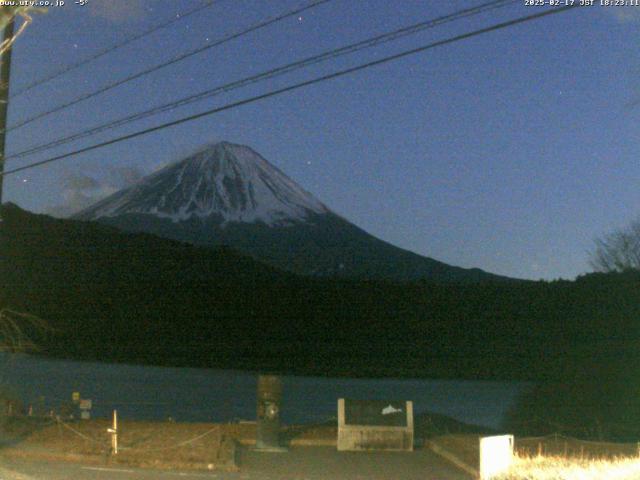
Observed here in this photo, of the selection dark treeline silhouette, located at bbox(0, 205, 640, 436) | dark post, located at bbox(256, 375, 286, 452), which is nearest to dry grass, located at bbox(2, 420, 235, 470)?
dark post, located at bbox(256, 375, 286, 452)

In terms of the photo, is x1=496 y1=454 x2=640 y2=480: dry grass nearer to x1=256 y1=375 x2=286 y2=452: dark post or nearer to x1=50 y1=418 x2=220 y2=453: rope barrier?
x1=256 y1=375 x2=286 y2=452: dark post


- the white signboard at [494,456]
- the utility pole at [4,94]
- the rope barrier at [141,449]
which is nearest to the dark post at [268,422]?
the rope barrier at [141,449]

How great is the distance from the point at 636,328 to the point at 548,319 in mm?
13285

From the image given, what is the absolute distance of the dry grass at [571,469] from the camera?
37.7 feet

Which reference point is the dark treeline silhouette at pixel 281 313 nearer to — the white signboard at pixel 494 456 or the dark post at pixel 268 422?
the dark post at pixel 268 422

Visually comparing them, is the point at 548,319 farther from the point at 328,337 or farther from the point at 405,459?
the point at 405,459

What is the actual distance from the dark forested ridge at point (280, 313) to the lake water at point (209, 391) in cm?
361

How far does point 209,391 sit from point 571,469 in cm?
2784

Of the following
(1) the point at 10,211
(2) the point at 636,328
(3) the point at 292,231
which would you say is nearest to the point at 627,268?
(2) the point at 636,328

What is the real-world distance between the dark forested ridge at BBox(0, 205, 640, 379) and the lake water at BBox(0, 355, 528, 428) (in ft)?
11.8

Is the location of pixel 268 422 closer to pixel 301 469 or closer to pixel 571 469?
pixel 301 469

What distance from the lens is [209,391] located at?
38.6 m

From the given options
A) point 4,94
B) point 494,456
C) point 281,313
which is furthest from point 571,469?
point 281,313

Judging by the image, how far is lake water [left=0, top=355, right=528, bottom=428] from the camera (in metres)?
30.1
